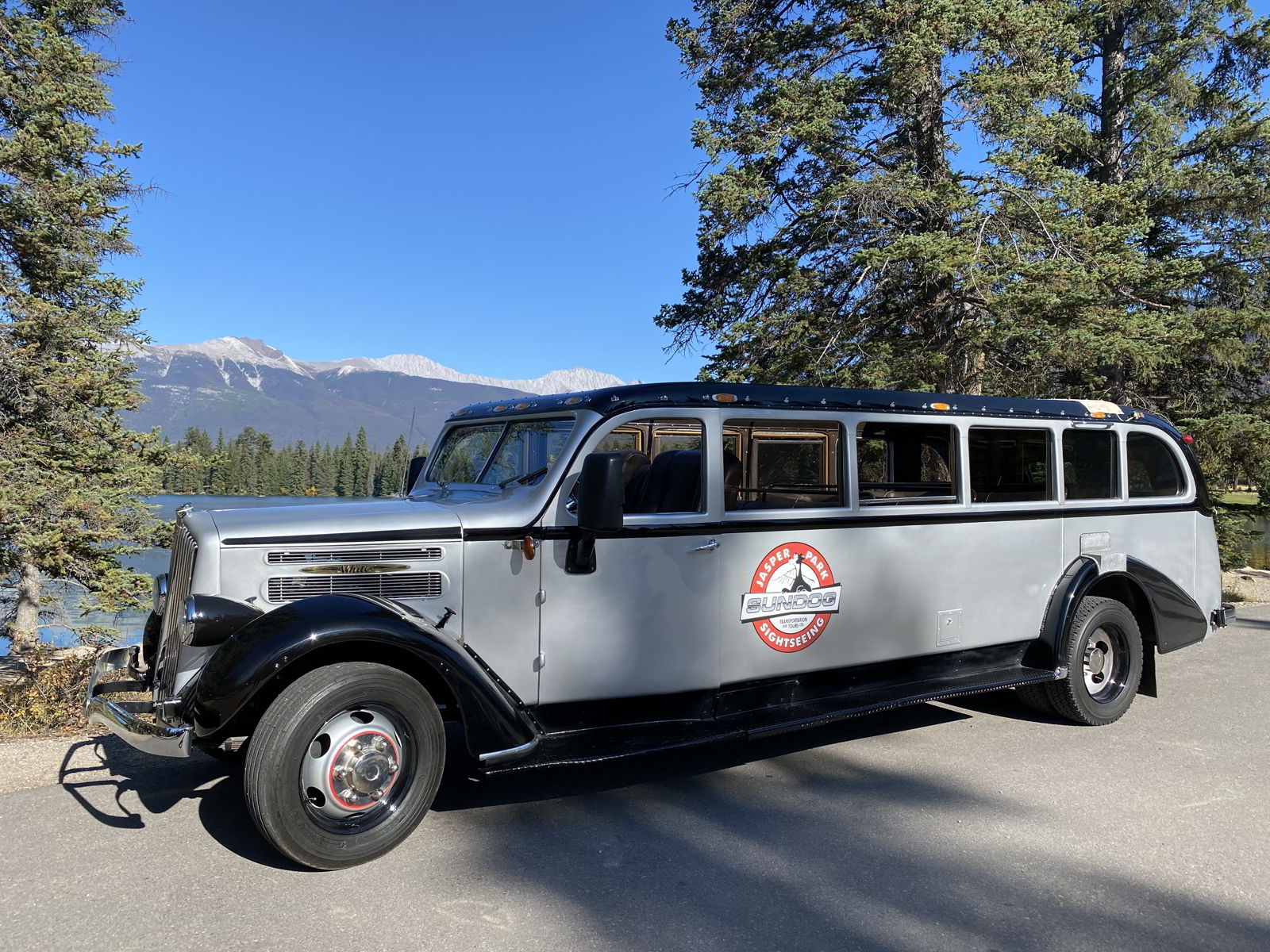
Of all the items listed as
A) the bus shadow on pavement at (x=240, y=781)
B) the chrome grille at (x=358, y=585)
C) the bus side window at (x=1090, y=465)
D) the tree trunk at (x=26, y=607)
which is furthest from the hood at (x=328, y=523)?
the tree trunk at (x=26, y=607)

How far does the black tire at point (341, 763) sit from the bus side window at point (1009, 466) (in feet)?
12.1

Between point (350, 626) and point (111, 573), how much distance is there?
11420 mm

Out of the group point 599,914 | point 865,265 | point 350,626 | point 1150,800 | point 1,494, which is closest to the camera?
point 599,914

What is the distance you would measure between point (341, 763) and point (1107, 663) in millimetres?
5254

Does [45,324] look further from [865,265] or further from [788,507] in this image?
[788,507]

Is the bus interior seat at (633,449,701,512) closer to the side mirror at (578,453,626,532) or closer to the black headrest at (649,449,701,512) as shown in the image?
the black headrest at (649,449,701,512)

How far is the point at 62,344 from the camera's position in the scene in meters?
13.3

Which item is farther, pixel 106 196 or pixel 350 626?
pixel 106 196

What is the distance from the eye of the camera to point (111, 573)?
12.7 meters

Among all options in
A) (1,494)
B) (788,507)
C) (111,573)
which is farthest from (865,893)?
(111,573)

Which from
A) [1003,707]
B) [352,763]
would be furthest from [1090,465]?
[352,763]

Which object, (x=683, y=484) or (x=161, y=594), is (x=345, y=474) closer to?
(x=161, y=594)

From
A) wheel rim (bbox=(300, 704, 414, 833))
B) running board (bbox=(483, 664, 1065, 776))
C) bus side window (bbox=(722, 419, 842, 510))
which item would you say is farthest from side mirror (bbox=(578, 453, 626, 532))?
wheel rim (bbox=(300, 704, 414, 833))

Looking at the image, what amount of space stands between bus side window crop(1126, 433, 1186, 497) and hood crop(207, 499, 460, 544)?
16.3ft
